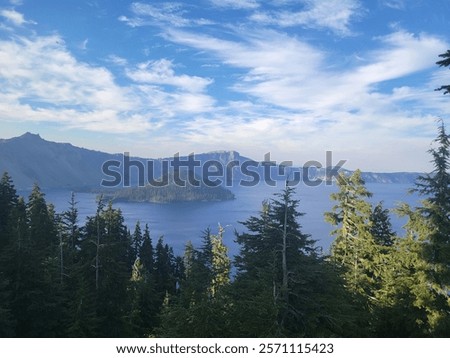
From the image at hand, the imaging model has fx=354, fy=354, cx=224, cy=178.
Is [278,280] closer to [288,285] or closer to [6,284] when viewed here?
[288,285]

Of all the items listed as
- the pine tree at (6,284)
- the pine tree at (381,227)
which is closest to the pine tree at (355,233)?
the pine tree at (381,227)

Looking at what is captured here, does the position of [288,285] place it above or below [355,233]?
below

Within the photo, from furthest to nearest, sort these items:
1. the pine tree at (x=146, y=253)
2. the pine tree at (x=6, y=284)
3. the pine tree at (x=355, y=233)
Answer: the pine tree at (x=146, y=253)
the pine tree at (x=355, y=233)
the pine tree at (x=6, y=284)

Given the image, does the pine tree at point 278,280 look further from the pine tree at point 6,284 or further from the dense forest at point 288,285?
the pine tree at point 6,284

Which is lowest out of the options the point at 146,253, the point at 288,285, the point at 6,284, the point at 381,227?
the point at 146,253

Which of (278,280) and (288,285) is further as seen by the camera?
(278,280)

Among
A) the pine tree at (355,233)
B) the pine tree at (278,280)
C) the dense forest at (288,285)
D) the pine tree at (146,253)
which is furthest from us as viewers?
the pine tree at (146,253)

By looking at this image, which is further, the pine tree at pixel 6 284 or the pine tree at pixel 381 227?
the pine tree at pixel 381 227

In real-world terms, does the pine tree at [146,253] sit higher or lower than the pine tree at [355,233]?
lower

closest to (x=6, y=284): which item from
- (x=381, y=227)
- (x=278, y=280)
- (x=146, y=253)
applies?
(x=278, y=280)

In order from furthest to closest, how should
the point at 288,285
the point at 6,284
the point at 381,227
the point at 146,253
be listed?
the point at 146,253 < the point at 381,227 < the point at 6,284 < the point at 288,285

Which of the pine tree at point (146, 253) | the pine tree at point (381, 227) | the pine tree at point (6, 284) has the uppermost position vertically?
the pine tree at point (381, 227)
